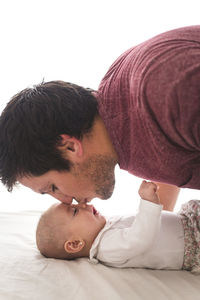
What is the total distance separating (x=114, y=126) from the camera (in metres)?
1.32

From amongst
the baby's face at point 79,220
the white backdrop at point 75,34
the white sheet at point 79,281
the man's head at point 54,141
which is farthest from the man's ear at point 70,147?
the white backdrop at point 75,34

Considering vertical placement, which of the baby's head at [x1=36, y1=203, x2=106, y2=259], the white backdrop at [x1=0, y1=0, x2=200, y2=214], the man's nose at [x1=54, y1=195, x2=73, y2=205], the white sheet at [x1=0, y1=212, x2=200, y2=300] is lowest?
the white sheet at [x1=0, y1=212, x2=200, y2=300]

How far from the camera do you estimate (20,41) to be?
2.32 metres

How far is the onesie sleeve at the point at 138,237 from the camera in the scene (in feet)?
4.54

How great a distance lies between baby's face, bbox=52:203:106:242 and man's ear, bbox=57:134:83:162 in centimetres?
26

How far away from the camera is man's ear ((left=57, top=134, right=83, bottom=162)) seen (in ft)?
4.42

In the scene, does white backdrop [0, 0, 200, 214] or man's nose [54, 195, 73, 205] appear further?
white backdrop [0, 0, 200, 214]

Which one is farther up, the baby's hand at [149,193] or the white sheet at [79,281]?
the baby's hand at [149,193]

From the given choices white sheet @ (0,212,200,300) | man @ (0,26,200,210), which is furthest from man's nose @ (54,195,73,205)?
white sheet @ (0,212,200,300)

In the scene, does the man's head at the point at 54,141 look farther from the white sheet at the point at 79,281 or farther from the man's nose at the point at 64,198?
the white sheet at the point at 79,281

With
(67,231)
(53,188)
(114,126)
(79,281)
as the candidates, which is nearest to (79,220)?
(67,231)

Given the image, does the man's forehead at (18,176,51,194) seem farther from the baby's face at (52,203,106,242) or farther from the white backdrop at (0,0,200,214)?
the white backdrop at (0,0,200,214)

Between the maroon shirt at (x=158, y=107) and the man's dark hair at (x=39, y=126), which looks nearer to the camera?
the maroon shirt at (x=158, y=107)

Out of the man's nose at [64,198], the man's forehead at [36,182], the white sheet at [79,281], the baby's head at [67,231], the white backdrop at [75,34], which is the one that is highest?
the white backdrop at [75,34]
